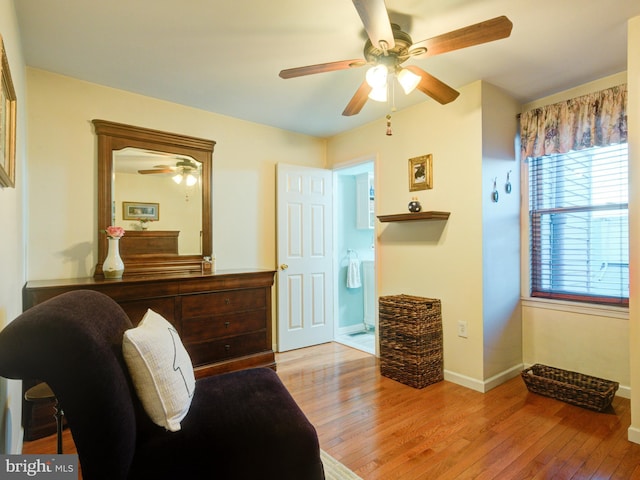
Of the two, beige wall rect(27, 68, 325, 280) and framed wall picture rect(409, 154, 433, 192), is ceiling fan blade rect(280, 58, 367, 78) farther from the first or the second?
beige wall rect(27, 68, 325, 280)

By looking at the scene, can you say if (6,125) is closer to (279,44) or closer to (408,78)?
(279,44)

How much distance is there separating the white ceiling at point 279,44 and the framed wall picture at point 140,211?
3.07ft

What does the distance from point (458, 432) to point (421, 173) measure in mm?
2031

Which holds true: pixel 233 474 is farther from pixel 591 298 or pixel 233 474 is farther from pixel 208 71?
pixel 591 298

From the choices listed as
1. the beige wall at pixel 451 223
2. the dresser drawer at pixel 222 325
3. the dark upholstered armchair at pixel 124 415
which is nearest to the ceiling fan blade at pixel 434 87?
the beige wall at pixel 451 223

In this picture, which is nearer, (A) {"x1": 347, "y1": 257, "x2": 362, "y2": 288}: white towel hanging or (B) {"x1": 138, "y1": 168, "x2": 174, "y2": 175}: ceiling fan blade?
(B) {"x1": 138, "y1": 168, "x2": 174, "y2": 175}: ceiling fan blade

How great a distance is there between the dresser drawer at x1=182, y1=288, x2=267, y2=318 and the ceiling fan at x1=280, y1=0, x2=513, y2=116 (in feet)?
5.65

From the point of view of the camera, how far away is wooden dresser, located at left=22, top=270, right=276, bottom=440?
7.10 ft

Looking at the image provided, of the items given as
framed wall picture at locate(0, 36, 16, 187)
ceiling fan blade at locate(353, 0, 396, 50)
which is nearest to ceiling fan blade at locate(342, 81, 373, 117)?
ceiling fan blade at locate(353, 0, 396, 50)

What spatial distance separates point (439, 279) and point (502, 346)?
74cm

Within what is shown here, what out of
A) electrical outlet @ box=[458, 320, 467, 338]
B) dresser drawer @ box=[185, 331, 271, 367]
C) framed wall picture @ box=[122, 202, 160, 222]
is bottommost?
dresser drawer @ box=[185, 331, 271, 367]

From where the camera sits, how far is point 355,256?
4570 mm

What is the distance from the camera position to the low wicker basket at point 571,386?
227cm

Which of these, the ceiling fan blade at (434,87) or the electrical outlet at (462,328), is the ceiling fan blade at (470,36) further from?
the electrical outlet at (462,328)
